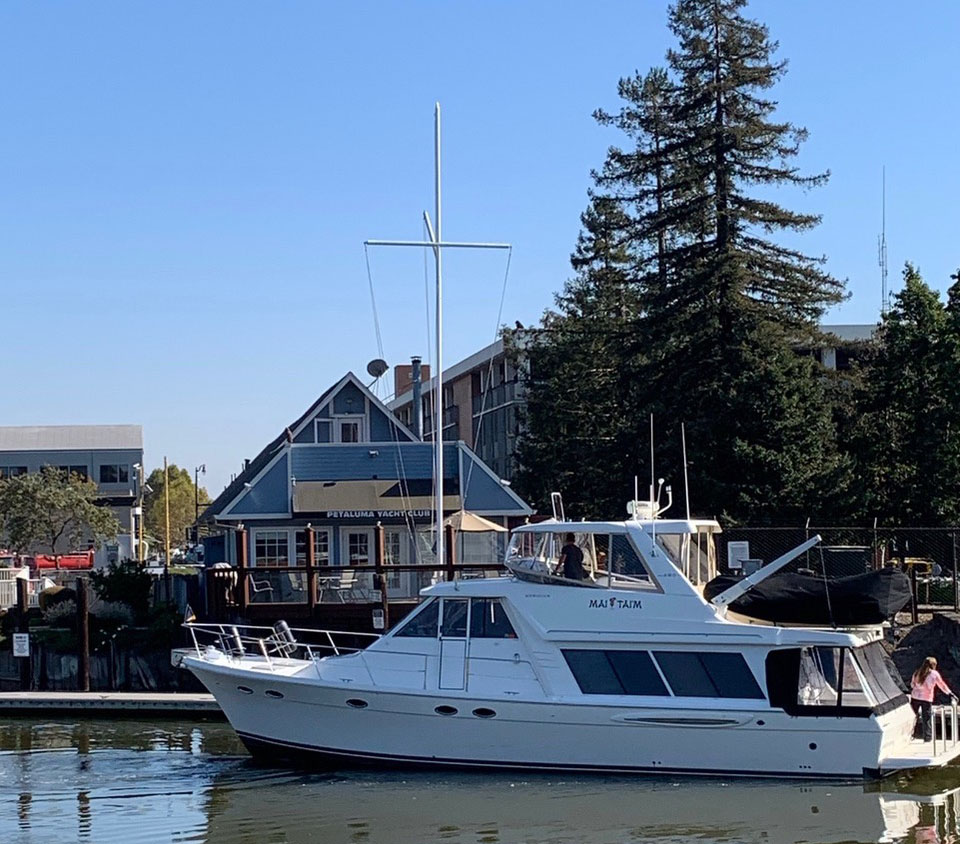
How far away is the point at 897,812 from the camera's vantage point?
673 inches

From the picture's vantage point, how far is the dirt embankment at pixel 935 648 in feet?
79.9

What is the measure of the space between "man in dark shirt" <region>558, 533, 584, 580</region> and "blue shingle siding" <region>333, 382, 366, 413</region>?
66.1ft

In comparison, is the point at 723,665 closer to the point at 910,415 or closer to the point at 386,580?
the point at 386,580

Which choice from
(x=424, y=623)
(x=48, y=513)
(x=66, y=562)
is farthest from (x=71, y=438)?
(x=424, y=623)

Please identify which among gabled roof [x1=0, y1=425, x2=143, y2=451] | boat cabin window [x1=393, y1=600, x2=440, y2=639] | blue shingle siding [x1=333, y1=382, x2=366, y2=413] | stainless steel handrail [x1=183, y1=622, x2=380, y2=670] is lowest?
stainless steel handrail [x1=183, y1=622, x2=380, y2=670]

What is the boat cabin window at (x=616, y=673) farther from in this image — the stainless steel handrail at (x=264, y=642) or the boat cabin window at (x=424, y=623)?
the stainless steel handrail at (x=264, y=642)

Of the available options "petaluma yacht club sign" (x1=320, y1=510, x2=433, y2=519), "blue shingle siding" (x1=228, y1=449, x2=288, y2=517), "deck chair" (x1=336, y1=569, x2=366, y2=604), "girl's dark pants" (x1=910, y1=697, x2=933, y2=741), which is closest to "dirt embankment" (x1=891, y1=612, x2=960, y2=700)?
"girl's dark pants" (x1=910, y1=697, x2=933, y2=741)

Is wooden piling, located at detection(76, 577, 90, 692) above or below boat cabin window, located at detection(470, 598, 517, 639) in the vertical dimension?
below

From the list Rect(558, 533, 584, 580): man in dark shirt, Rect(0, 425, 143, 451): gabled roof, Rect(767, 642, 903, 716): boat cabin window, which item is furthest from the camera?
Rect(0, 425, 143, 451): gabled roof

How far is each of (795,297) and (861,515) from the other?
22.1ft

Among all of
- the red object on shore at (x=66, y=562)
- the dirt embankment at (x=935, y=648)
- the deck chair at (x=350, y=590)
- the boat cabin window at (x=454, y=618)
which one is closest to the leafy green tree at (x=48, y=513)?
the red object on shore at (x=66, y=562)

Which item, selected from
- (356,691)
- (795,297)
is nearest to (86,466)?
(795,297)

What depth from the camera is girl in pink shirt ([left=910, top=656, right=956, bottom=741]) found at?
62.9 feet

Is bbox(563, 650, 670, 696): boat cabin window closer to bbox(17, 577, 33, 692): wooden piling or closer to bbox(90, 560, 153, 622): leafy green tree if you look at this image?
bbox(17, 577, 33, 692): wooden piling
